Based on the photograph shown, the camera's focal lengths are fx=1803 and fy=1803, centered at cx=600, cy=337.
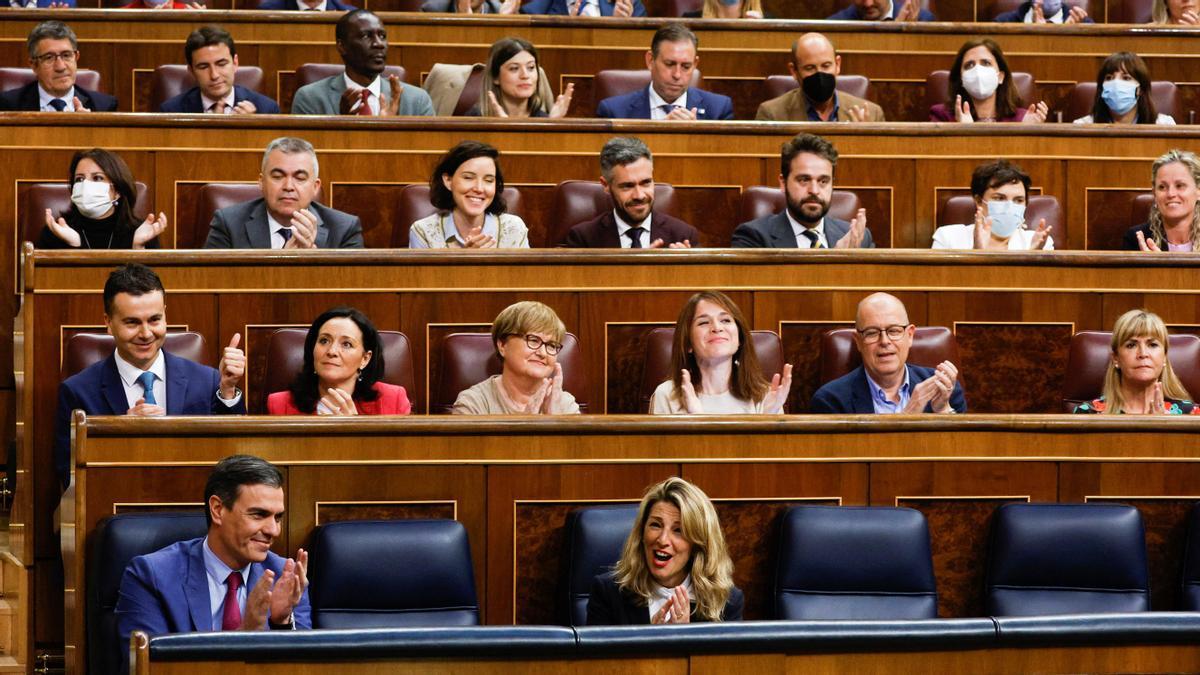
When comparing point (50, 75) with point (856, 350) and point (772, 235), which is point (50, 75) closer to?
point (772, 235)

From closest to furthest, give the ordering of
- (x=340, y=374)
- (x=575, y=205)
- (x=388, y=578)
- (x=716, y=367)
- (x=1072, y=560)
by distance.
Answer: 1. (x=388, y=578)
2. (x=1072, y=560)
3. (x=340, y=374)
4. (x=716, y=367)
5. (x=575, y=205)

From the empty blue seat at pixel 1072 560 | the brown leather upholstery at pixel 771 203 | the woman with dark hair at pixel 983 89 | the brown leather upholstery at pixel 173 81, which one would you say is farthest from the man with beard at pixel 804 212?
the brown leather upholstery at pixel 173 81

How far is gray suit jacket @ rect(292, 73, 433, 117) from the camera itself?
331cm

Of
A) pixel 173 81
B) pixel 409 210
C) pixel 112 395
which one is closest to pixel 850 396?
pixel 409 210

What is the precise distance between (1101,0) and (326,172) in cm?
208

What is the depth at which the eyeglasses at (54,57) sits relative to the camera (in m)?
3.20

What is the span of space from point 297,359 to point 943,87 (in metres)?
1.66

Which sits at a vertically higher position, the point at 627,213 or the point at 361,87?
the point at 361,87

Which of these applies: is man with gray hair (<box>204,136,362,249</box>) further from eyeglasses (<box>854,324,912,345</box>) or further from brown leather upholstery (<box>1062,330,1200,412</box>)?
brown leather upholstery (<box>1062,330,1200,412</box>)

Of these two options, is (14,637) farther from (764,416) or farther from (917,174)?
(917,174)

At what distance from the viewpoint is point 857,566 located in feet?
6.77

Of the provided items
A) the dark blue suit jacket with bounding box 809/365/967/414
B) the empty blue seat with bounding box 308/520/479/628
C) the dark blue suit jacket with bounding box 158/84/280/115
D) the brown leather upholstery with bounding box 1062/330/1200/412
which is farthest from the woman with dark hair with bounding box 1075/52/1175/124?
the empty blue seat with bounding box 308/520/479/628

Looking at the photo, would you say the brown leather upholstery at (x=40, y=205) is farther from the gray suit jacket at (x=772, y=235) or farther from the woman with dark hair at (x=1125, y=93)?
the woman with dark hair at (x=1125, y=93)

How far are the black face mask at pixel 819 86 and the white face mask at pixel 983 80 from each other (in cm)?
26
